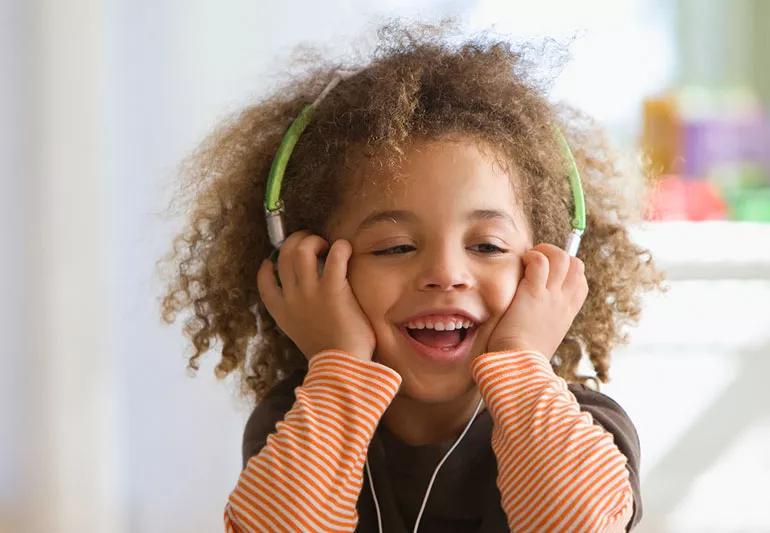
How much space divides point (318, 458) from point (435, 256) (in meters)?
0.23

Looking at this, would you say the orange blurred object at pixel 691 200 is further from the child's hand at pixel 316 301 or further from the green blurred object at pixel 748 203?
the child's hand at pixel 316 301

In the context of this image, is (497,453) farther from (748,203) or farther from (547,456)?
(748,203)

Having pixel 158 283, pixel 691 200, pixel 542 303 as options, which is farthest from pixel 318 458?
pixel 691 200

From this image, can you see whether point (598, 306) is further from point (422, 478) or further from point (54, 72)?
point (54, 72)

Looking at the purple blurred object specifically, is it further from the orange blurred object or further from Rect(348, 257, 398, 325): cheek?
Rect(348, 257, 398, 325): cheek

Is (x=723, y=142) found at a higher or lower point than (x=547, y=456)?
higher

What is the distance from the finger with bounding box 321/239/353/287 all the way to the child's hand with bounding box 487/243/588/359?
0.56ft

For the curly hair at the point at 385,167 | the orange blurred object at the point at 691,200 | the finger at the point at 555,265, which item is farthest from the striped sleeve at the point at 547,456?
the orange blurred object at the point at 691,200

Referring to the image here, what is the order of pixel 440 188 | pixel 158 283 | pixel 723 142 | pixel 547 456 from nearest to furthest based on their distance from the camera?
pixel 547 456
pixel 440 188
pixel 158 283
pixel 723 142

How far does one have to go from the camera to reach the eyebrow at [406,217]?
3.35 ft

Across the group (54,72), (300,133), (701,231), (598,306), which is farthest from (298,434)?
(701,231)

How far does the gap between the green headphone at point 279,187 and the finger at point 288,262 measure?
0.02m

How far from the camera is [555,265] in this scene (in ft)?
3.53

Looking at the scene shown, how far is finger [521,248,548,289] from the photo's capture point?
1.05m
